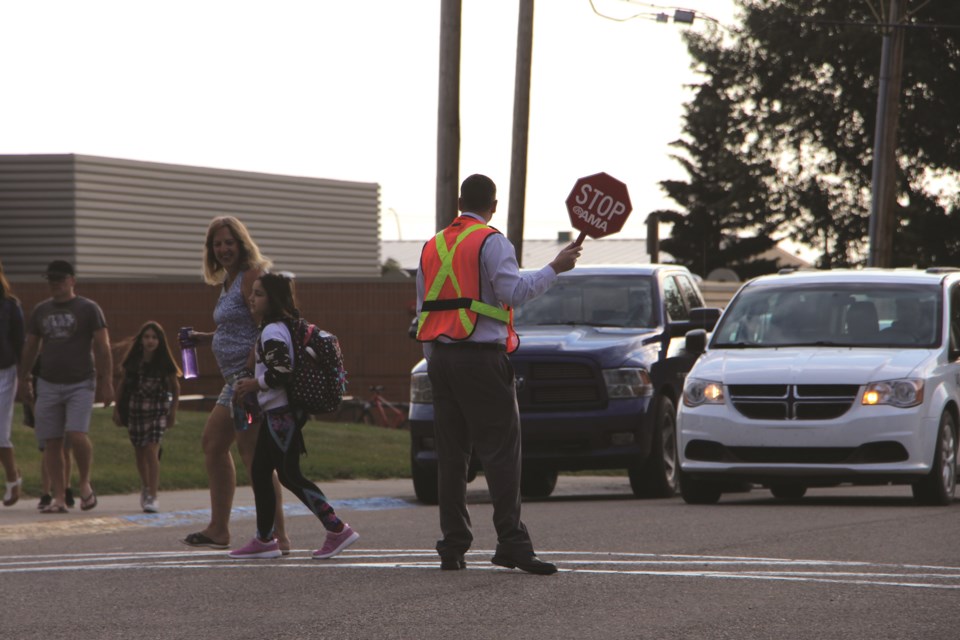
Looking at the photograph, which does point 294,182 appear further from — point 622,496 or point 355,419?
point 622,496

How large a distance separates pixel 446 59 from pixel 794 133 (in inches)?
1184

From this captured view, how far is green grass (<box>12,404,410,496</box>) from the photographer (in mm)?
16641

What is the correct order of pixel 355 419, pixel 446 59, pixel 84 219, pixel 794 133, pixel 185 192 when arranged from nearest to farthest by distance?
1. pixel 446 59
2. pixel 355 419
3. pixel 84 219
4. pixel 185 192
5. pixel 794 133

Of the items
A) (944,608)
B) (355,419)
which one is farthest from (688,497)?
(355,419)

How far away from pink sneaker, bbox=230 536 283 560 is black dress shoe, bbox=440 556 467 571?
1.20 m

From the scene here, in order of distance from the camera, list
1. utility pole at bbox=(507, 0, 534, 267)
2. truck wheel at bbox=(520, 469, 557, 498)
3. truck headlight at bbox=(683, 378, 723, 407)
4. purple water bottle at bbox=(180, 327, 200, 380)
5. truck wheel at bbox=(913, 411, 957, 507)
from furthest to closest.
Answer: utility pole at bbox=(507, 0, 534, 267)
truck wheel at bbox=(520, 469, 557, 498)
truck headlight at bbox=(683, 378, 723, 407)
truck wheel at bbox=(913, 411, 957, 507)
purple water bottle at bbox=(180, 327, 200, 380)

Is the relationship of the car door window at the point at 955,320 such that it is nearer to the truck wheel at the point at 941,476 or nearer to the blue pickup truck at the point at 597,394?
the truck wheel at the point at 941,476

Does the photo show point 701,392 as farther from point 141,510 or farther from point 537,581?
point 537,581

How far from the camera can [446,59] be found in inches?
715

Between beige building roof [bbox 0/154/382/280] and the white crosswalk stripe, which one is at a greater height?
→ beige building roof [bbox 0/154/382/280]

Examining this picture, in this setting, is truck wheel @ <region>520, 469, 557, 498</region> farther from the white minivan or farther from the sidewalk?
the white minivan

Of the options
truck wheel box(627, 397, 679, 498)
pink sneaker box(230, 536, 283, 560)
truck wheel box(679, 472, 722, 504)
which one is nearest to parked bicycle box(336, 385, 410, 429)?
truck wheel box(627, 397, 679, 498)

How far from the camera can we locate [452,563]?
8.85m

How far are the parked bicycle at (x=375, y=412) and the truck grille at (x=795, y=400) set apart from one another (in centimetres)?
1888
